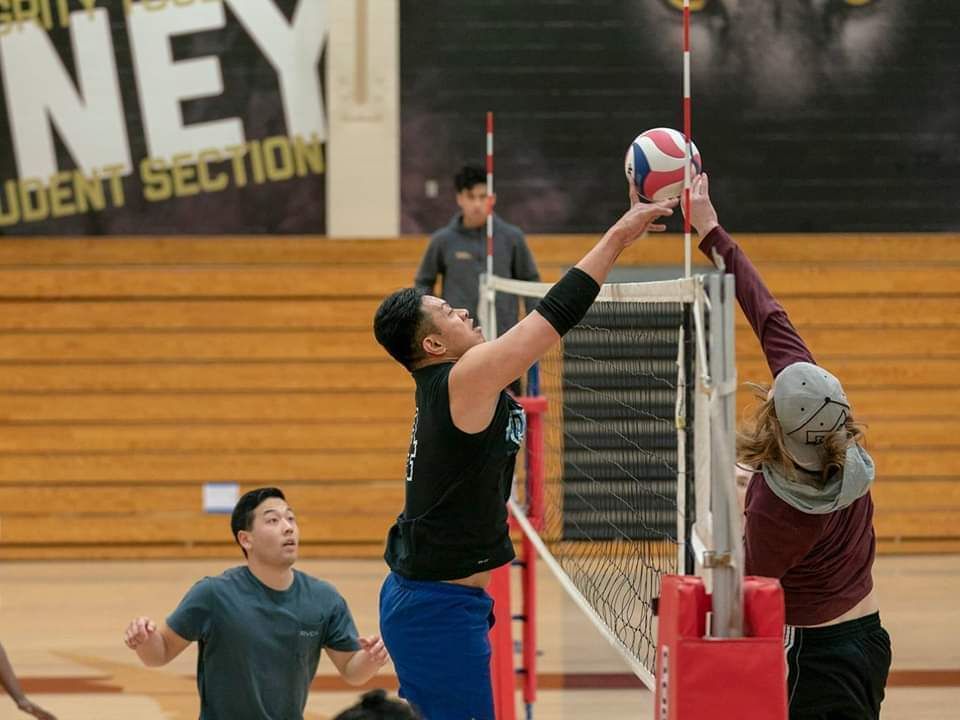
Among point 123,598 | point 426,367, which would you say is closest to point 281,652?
point 426,367

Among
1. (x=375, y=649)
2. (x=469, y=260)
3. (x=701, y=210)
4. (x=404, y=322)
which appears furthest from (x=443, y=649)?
(x=469, y=260)

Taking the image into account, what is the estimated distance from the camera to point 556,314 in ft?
10.5

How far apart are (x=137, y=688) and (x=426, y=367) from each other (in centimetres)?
438

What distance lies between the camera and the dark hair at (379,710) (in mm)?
2301

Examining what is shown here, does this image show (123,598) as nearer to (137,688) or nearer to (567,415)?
(137,688)

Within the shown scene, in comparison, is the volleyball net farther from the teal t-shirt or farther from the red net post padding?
the teal t-shirt

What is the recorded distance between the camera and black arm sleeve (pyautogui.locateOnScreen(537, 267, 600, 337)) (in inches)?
126

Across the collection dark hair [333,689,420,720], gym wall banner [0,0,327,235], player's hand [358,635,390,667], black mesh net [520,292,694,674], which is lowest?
black mesh net [520,292,694,674]

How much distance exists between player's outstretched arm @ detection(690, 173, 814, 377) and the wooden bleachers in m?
7.49

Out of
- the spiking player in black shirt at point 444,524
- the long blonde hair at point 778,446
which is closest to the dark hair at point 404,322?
the spiking player in black shirt at point 444,524

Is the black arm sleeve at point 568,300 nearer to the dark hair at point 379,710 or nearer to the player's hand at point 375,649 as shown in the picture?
the dark hair at point 379,710

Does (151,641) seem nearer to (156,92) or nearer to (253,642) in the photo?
(253,642)

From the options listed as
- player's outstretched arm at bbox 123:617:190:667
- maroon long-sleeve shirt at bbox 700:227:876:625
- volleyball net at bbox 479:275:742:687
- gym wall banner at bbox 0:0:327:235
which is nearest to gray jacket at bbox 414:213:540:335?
volleyball net at bbox 479:275:742:687

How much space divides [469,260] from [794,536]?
5.62 metres
